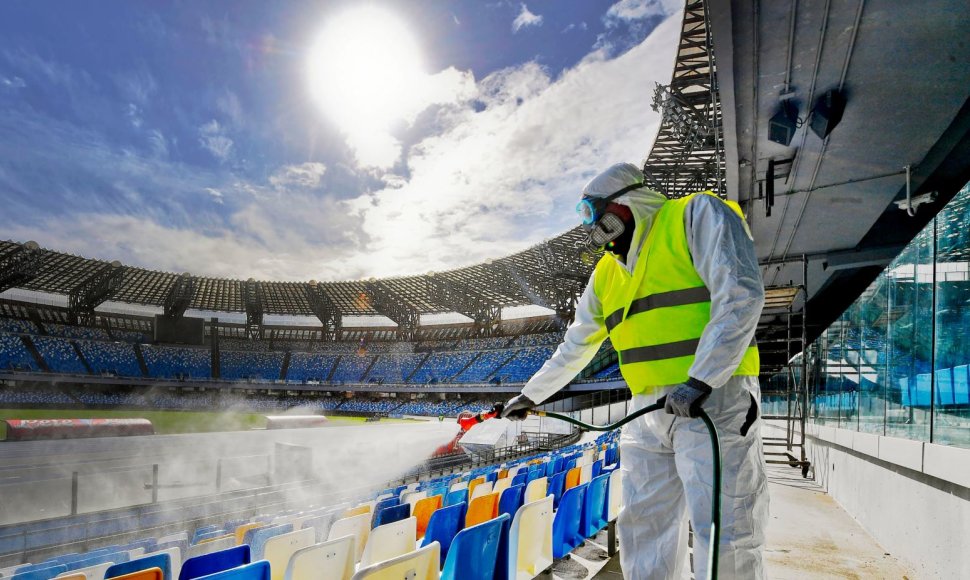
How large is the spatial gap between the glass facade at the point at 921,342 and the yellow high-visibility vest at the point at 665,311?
2594 millimetres

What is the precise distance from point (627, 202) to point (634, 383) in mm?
751

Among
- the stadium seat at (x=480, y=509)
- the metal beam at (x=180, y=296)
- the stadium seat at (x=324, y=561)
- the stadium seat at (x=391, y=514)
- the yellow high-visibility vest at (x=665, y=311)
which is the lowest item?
the stadium seat at (x=391, y=514)

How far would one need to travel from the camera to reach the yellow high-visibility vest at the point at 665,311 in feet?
6.54

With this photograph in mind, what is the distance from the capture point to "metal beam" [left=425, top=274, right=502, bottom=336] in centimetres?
4316

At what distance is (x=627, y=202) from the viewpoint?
2.20 meters

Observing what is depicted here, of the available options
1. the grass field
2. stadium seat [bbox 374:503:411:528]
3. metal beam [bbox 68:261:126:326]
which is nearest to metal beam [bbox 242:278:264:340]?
metal beam [bbox 68:261:126:326]

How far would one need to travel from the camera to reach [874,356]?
20.4ft

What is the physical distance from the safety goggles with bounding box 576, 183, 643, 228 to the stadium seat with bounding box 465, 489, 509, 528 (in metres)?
2.33

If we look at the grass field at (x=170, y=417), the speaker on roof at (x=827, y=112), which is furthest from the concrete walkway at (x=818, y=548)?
the grass field at (x=170, y=417)

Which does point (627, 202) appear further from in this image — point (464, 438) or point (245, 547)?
point (464, 438)

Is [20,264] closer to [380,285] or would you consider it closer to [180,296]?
[180,296]

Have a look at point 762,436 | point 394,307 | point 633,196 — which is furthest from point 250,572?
point 394,307

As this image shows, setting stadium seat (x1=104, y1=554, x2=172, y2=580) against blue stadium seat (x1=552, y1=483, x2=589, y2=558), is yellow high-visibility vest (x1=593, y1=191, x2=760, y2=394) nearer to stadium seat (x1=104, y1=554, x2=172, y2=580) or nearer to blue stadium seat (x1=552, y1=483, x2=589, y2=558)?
blue stadium seat (x1=552, y1=483, x2=589, y2=558)

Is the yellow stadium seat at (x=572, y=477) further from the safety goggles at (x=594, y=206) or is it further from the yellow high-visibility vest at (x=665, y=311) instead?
the safety goggles at (x=594, y=206)
